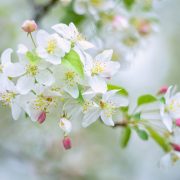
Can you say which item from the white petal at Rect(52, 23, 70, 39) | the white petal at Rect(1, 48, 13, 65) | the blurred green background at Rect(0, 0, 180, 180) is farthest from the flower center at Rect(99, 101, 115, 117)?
the blurred green background at Rect(0, 0, 180, 180)

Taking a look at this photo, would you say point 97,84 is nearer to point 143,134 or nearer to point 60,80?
point 60,80

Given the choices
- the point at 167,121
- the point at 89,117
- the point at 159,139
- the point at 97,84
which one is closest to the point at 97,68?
the point at 97,84

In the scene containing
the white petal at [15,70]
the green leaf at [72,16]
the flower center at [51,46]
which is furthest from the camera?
the green leaf at [72,16]

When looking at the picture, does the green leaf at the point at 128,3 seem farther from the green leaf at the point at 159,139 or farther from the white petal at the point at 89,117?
the white petal at the point at 89,117

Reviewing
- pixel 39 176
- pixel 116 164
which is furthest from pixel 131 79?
pixel 39 176

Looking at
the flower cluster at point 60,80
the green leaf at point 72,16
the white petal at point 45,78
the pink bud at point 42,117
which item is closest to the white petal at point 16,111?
the flower cluster at point 60,80

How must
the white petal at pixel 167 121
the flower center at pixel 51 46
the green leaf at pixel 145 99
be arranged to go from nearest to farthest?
the flower center at pixel 51 46 → the white petal at pixel 167 121 → the green leaf at pixel 145 99

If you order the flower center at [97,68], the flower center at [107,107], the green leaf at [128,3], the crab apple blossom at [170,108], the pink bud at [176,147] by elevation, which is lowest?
the pink bud at [176,147]

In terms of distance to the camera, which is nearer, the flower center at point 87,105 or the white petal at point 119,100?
the flower center at point 87,105
